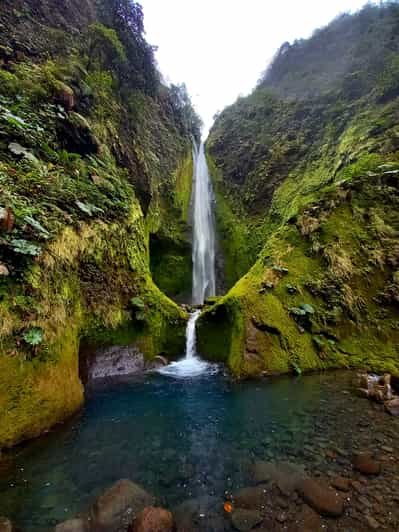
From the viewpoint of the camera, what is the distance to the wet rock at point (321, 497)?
2.41 metres

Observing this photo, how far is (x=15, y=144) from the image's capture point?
597 cm

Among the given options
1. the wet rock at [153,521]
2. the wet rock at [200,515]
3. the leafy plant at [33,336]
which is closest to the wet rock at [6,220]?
the leafy plant at [33,336]

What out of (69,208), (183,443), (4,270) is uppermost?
(69,208)

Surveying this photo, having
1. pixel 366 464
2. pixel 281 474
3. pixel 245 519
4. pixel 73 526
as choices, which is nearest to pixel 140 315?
pixel 73 526

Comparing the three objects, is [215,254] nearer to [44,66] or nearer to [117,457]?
[44,66]

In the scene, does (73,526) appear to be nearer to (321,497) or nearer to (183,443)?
(183,443)

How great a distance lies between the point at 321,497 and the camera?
257cm

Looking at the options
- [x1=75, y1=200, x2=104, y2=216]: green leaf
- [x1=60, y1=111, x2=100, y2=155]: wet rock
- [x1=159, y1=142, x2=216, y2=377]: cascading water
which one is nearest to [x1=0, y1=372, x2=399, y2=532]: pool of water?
[x1=159, y1=142, x2=216, y2=377]: cascading water

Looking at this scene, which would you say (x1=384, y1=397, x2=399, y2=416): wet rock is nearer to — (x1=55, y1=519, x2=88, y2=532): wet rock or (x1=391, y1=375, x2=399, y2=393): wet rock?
(x1=391, y1=375, x2=399, y2=393): wet rock

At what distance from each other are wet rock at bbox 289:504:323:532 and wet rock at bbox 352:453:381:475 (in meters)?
1.04

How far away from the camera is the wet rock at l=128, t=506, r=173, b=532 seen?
223 cm

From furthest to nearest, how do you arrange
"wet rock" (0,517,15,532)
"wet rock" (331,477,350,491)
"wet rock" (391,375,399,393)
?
"wet rock" (391,375,399,393)
"wet rock" (331,477,350,491)
"wet rock" (0,517,15,532)

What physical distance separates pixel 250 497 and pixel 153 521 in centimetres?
105

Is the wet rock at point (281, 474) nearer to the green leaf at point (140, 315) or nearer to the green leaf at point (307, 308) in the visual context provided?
the green leaf at point (140, 315)
